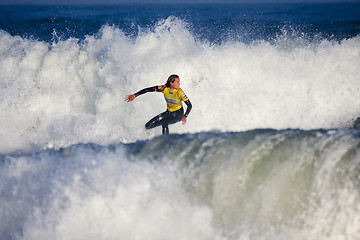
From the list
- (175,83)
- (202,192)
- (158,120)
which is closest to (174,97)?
(175,83)

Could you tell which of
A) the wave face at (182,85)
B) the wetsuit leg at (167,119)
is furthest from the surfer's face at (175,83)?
the wave face at (182,85)

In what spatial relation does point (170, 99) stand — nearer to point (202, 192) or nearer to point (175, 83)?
point (175, 83)

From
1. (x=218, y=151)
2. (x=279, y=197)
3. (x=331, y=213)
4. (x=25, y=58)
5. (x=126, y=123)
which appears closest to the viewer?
(x=331, y=213)

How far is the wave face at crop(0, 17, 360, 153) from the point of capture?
30.0ft

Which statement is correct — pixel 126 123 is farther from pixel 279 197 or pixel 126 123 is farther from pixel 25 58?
pixel 279 197

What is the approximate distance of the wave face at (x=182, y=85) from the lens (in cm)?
914

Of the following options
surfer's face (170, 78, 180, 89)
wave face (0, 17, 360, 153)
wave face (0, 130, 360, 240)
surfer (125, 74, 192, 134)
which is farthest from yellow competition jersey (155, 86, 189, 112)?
wave face (0, 130, 360, 240)

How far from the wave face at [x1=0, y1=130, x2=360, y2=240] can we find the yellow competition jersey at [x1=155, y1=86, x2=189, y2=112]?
102 inches

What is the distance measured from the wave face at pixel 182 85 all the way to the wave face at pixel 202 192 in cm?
363

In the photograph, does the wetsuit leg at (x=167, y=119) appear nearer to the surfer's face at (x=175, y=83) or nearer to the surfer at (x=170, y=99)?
the surfer at (x=170, y=99)

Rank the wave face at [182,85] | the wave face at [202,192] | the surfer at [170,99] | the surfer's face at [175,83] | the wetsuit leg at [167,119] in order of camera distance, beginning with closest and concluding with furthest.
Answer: the wave face at [202,192] → the surfer's face at [175,83] → the surfer at [170,99] → the wetsuit leg at [167,119] → the wave face at [182,85]

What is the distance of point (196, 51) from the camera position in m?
10.4

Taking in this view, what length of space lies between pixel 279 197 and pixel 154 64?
6.49 metres

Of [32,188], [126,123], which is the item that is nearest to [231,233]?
[32,188]
